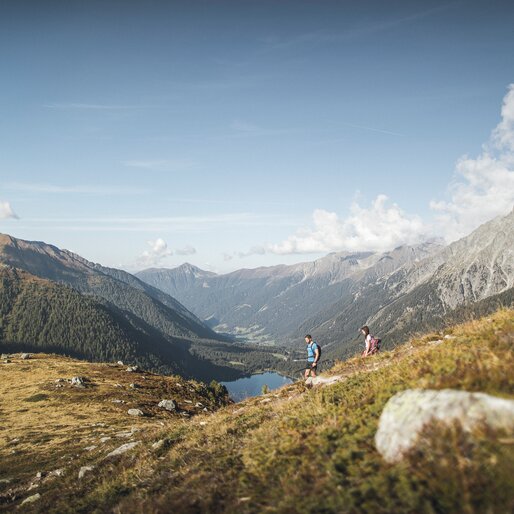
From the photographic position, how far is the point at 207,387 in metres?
42.6

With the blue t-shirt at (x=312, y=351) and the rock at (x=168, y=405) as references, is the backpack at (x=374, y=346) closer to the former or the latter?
the blue t-shirt at (x=312, y=351)

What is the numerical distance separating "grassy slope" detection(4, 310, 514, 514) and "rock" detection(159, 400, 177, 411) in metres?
19.5

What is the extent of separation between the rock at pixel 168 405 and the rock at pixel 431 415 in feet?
95.0

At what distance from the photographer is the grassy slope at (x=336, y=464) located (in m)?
5.79

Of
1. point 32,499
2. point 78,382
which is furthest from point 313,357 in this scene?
point 78,382

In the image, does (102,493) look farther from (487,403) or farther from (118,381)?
(118,381)

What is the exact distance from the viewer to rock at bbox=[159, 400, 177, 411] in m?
32.7

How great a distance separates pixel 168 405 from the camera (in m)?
33.0

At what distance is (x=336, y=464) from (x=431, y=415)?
2.19 metres

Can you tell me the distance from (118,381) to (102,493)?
1429 inches

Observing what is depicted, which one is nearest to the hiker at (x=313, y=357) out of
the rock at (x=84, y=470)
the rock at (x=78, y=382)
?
the rock at (x=84, y=470)

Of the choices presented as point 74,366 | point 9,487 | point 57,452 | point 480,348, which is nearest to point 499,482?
point 480,348

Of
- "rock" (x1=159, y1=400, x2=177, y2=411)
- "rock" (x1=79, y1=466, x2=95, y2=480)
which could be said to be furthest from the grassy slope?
"rock" (x1=159, y1=400, x2=177, y2=411)

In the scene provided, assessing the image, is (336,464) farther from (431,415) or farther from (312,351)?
(312,351)
